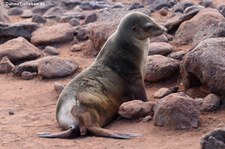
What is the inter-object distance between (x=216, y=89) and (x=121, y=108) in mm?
1120

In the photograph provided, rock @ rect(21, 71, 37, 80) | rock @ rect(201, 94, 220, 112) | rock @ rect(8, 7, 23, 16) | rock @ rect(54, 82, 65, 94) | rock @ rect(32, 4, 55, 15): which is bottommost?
rock @ rect(8, 7, 23, 16)

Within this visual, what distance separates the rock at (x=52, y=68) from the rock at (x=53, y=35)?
1838mm

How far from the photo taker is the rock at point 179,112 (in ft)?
21.2

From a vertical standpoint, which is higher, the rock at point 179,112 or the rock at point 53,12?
the rock at point 179,112

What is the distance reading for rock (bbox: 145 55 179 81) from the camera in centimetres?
834

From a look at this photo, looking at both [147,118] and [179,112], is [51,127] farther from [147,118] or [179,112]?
[179,112]

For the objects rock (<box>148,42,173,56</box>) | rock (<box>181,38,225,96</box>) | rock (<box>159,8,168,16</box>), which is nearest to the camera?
rock (<box>181,38,225,96</box>)

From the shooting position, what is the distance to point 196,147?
5.75 m

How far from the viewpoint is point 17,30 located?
1172 cm

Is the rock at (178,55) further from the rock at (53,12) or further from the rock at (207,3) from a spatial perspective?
the rock at (53,12)

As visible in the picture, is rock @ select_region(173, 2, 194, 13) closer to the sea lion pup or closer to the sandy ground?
the sandy ground

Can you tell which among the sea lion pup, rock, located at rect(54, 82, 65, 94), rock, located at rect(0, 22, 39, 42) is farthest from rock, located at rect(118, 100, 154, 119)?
rock, located at rect(0, 22, 39, 42)

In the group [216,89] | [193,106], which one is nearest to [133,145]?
[193,106]

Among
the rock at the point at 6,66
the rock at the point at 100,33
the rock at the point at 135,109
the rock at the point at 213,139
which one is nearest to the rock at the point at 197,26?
the rock at the point at 100,33
